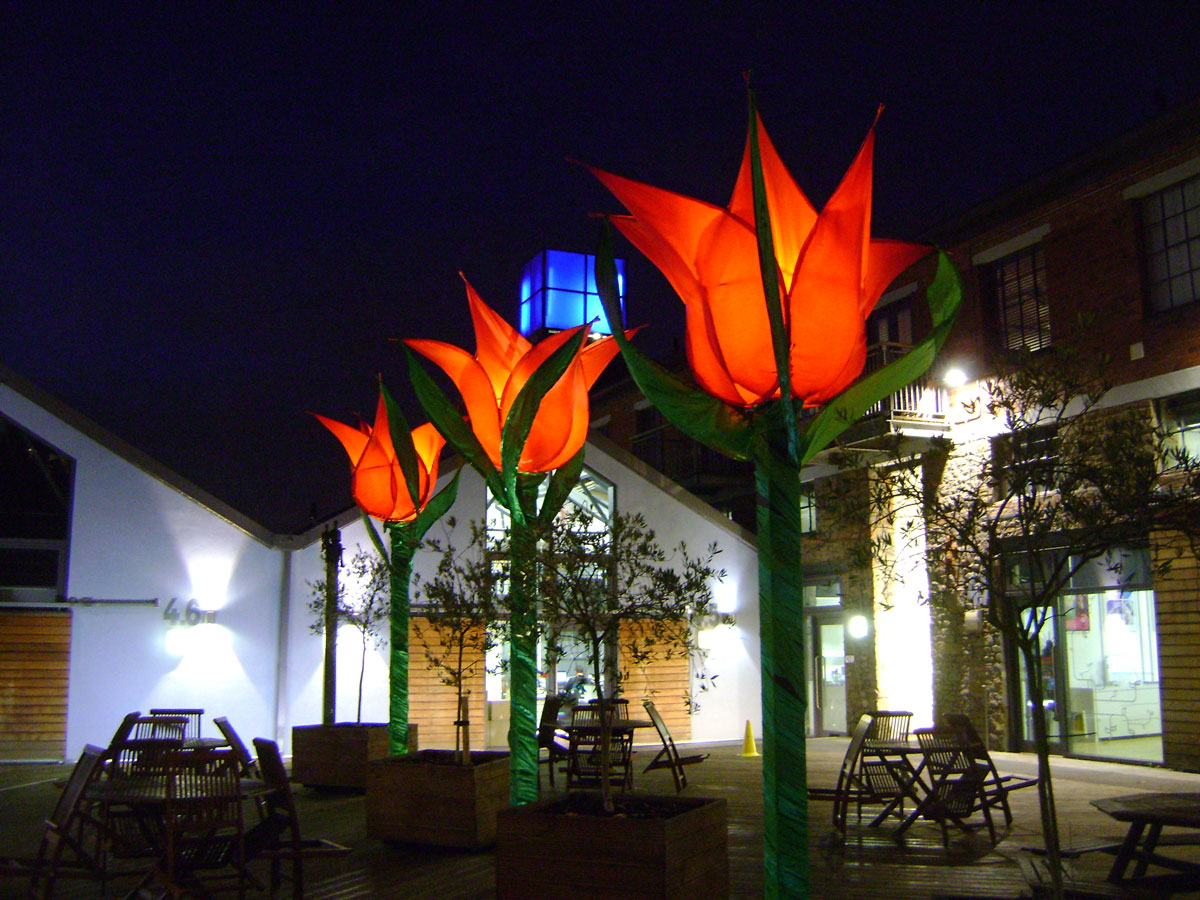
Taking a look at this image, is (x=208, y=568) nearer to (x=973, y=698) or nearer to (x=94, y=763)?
(x=94, y=763)

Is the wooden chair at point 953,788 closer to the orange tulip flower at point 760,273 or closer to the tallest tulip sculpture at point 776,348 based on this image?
the tallest tulip sculpture at point 776,348

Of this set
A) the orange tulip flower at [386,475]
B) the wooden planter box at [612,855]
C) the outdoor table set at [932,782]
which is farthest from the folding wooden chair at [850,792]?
the orange tulip flower at [386,475]

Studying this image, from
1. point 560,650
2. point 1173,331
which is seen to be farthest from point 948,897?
point 1173,331

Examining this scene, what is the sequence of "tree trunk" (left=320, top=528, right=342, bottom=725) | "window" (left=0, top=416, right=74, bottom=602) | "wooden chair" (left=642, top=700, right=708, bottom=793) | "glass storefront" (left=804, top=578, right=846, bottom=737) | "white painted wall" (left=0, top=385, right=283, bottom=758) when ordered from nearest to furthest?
"wooden chair" (left=642, top=700, right=708, bottom=793) → "tree trunk" (left=320, top=528, right=342, bottom=725) → "white painted wall" (left=0, top=385, right=283, bottom=758) → "window" (left=0, top=416, right=74, bottom=602) → "glass storefront" (left=804, top=578, right=846, bottom=737)

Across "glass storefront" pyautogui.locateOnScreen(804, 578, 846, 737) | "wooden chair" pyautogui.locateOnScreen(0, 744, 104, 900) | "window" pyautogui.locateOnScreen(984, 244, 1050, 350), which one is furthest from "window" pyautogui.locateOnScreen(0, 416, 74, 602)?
"window" pyautogui.locateOnScreen(984, 244, 1050, 350)

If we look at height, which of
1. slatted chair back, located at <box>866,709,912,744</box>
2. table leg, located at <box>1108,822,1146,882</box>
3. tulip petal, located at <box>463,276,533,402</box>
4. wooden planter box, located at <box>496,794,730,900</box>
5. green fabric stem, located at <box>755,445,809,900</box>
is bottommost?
table leg, located at <box>1108,822,1146,882</box>

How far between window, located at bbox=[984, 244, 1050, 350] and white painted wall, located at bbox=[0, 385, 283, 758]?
39.8 feet

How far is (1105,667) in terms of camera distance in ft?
49.7

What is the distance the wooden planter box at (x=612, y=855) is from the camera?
223 inches

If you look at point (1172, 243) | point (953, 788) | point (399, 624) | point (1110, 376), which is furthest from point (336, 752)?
point (1172, 243)

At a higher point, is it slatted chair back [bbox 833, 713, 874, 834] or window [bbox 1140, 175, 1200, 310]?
window [bbox 1140, 175, 1200, 310]

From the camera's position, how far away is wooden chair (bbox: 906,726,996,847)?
354 inches

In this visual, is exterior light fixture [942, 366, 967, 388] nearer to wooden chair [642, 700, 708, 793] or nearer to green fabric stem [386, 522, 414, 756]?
wooden chair [642, 700, 708, 793]

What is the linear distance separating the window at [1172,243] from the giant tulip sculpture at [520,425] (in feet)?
29.6
